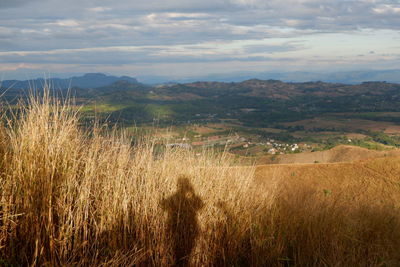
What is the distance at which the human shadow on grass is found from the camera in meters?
3.90

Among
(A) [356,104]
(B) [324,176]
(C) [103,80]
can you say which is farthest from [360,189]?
(C) [103,80]

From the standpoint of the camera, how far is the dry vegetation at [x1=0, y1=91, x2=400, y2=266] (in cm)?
317

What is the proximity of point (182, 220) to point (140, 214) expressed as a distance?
1.78 ft

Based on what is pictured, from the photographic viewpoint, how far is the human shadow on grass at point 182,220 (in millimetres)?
3900

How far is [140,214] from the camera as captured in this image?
380 centimetres

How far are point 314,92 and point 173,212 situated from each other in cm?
14865

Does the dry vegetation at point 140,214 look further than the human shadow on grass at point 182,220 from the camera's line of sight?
No

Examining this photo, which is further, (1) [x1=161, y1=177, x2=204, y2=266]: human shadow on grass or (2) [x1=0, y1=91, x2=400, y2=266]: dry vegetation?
(1) [x1=161, y1=177, x2=204, y2=266]: human shadow on grass

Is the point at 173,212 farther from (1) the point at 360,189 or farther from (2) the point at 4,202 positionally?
(1) the point at 360,189

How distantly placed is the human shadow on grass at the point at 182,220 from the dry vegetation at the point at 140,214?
13mm

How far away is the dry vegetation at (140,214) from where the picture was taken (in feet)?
10.4

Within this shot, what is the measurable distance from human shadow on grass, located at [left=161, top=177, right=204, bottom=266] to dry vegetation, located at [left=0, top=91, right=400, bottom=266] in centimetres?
1

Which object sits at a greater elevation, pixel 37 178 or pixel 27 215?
pixel 37 178

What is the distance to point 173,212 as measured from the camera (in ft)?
13.5
